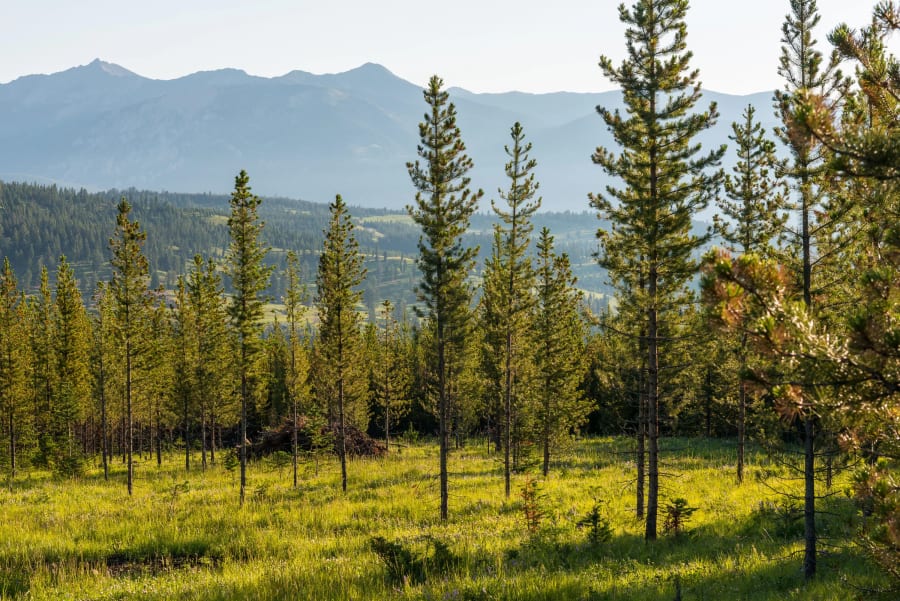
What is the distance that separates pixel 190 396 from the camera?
42.1m

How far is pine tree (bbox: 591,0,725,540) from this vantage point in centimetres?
1450

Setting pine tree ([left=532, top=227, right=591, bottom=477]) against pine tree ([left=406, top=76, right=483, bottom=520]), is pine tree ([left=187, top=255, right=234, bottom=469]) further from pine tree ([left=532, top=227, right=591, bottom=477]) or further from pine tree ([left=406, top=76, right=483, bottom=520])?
pine tree ([left=532, top=227, right=591, bottom=477])

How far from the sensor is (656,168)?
49.5 feet

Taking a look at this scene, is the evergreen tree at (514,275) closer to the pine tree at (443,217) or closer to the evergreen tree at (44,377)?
the pine tree at (443,217)

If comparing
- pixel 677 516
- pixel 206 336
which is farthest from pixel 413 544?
pixel 206 336

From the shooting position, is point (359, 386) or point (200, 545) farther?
point (359, 386)

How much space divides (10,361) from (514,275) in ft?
118

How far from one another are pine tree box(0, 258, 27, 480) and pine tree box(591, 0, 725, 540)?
133 feet

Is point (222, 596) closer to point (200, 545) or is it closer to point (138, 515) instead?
point (200, 545)

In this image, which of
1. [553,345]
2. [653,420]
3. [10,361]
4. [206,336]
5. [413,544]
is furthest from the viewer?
[206,336]

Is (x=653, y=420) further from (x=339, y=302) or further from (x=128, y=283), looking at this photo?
(x=128, y=283)

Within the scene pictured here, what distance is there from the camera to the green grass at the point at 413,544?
32.9 ft

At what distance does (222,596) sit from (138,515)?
13136mm

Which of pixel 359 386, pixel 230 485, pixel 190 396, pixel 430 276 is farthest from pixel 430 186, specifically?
pixel 190 396
